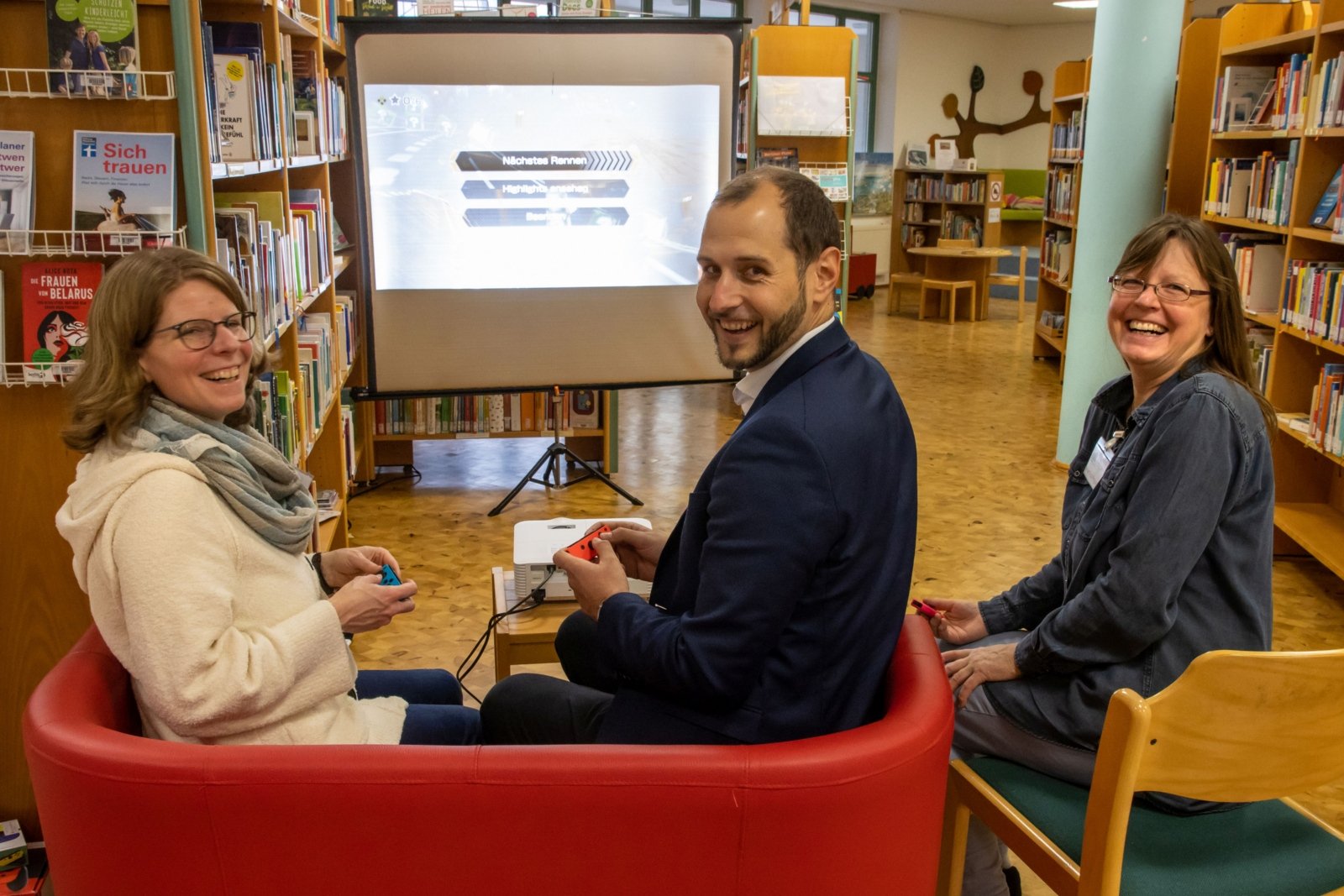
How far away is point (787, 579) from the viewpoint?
55.0 inches

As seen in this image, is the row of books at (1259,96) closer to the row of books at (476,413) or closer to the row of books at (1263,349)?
the row of books at (1263,349)

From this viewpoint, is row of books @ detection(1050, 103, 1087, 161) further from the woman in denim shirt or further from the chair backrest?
the chair backrest

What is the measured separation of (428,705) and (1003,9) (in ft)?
42.0

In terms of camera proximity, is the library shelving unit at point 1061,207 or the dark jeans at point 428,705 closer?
the dark jeans at point 428,705

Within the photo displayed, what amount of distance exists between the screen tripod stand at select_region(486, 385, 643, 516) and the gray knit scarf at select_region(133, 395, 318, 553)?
296 cm

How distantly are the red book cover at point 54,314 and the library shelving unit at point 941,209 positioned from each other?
11.4 meters

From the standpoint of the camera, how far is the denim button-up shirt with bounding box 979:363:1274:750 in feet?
5.78

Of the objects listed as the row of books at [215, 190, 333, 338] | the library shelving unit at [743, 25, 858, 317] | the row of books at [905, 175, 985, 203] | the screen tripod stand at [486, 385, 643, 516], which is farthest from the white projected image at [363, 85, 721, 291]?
the row of books at [905, 175, 985, 203]

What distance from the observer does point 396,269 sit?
4.35 meters

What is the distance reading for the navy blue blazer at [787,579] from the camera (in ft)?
4.58

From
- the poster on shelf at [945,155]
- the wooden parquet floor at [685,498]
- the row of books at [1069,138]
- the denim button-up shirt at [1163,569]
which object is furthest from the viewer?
the poster on shelf at [945,155]

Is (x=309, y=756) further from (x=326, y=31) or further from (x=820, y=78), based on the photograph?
(x=820, y=78)

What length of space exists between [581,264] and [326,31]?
4.24ft

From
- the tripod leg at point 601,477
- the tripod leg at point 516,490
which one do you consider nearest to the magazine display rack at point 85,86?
the tripod leg at point 516,490
